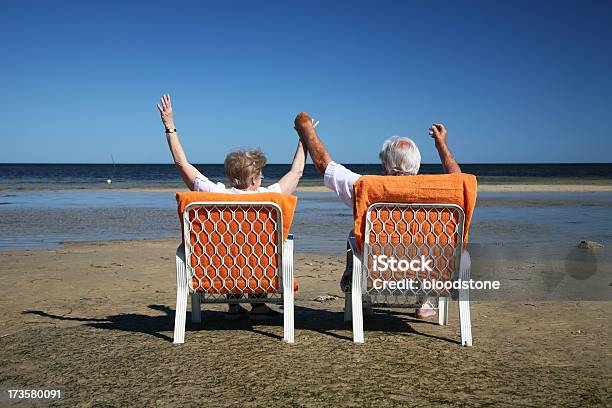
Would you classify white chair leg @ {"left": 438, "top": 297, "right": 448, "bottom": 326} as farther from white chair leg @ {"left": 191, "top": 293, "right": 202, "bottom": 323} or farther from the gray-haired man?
white chair leg @ {"left": 191, "top": 293, "right": 202, "bottom": 323}

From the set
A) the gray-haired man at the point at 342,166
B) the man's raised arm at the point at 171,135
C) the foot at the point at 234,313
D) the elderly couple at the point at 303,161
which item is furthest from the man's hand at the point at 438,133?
the foot at the point at 234,313

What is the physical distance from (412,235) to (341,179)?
58 centimetres

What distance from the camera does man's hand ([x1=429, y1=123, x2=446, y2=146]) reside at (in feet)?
13.4

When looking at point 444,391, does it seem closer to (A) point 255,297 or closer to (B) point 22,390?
(A) point 255,297

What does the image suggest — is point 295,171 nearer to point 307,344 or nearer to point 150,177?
point 307,344

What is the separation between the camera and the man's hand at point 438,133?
13.4ft

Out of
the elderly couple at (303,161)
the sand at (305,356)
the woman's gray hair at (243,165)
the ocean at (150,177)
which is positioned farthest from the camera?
the ocean at (150,177)

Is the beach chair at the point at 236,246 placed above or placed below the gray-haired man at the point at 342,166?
below

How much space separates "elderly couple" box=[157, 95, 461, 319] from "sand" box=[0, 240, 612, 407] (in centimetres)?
74

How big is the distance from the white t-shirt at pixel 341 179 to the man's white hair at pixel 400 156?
283 millimetres

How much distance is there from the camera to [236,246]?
3.64 meters


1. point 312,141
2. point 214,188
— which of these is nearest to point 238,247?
point 214,188

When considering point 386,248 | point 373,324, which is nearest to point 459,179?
point 386,248

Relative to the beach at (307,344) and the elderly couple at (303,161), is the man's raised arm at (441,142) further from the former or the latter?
the beach at (307,344)
